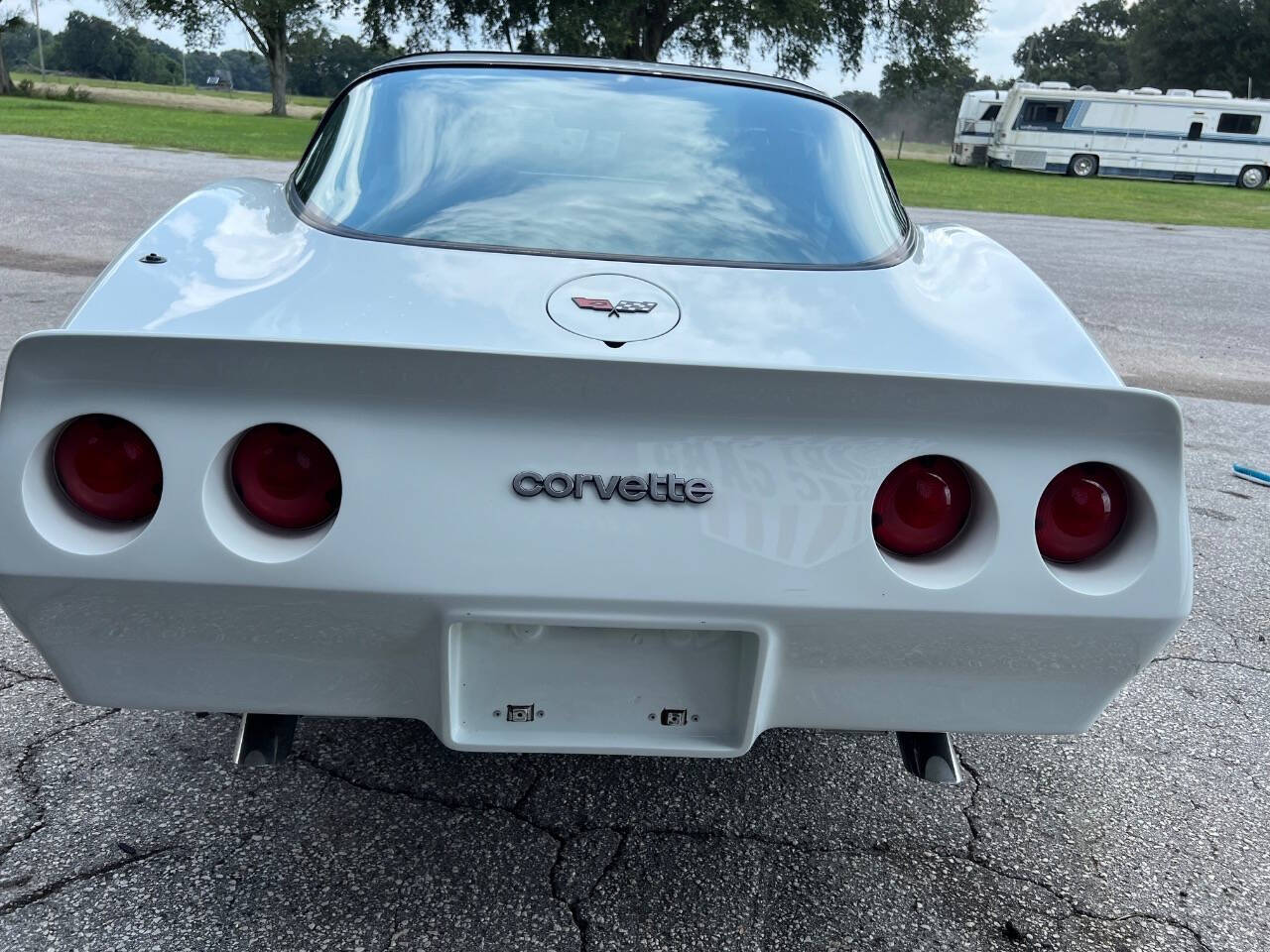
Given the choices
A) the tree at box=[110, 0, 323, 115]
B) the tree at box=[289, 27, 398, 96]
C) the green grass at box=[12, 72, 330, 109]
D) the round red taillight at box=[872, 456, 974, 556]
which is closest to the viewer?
the round red taillight at box=[872, 456, 974, 556]

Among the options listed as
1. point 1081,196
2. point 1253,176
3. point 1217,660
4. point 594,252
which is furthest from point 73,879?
point 1253,176

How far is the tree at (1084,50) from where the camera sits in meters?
77.5

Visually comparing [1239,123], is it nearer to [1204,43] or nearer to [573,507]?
[1204,43]

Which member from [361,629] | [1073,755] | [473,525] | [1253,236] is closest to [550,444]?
[473,525]

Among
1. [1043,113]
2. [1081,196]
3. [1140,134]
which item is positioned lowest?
[1081,196]

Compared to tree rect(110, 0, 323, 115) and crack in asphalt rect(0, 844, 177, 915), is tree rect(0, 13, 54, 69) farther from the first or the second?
crack in asphalt rect(0, 844, 177, 915)

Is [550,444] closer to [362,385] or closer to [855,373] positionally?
[362,385]

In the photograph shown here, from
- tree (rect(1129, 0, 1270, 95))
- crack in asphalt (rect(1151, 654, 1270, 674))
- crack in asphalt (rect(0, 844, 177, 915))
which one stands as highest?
tree (rect(1129, 0, 1270, 95))

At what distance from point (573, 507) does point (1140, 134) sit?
113 ft

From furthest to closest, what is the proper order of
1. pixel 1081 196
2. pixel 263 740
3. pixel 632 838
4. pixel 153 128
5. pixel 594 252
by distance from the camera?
pixel 153 128, pixel 1081 196, pixel 632 838, pixel 594 252, pixel 263 740

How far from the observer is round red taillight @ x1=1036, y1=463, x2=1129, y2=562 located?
1782mm

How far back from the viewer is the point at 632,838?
2.27m

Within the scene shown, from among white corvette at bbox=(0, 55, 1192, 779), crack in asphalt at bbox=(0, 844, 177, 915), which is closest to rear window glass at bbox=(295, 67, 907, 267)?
white corvette at bbox=(0, 55, 1192, 779)

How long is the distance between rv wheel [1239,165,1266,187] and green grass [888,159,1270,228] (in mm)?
947
